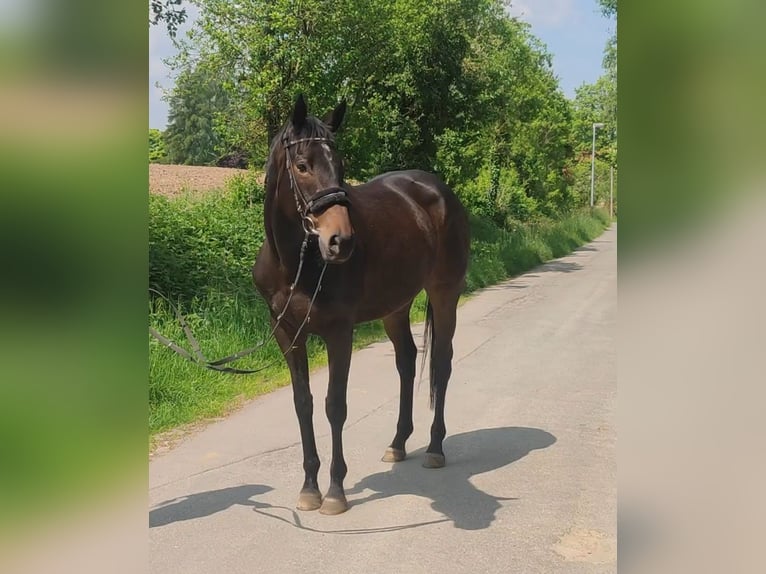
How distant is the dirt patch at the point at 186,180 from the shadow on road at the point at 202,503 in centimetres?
930

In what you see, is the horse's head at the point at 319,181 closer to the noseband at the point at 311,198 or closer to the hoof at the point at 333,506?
the noseband at the point at 311,198

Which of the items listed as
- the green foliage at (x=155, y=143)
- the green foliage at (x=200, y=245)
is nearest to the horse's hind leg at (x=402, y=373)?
the green foliage at (x=155, y=143)

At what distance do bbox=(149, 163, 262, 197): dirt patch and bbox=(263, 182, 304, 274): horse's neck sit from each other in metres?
9.46

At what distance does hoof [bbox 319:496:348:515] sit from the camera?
362 centimetres

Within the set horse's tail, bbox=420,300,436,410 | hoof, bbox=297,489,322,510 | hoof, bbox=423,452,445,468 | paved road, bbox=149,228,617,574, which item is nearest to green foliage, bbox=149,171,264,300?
paved road, bbox=149,228,617,574

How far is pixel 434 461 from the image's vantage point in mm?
4305

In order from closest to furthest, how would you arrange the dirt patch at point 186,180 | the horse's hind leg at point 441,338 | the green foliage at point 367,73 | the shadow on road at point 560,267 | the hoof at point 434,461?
the hoof at point 434,461, the horse's hind leg at point 441,338, the green foliage at point 367,73, the dirt patch at point 186,180, the shadow on road at point 560,267

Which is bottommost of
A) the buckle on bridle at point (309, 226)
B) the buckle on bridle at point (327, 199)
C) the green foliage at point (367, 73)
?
the buckle on bridle at point (309, 226)

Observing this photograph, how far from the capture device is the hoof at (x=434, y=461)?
14.1ft
